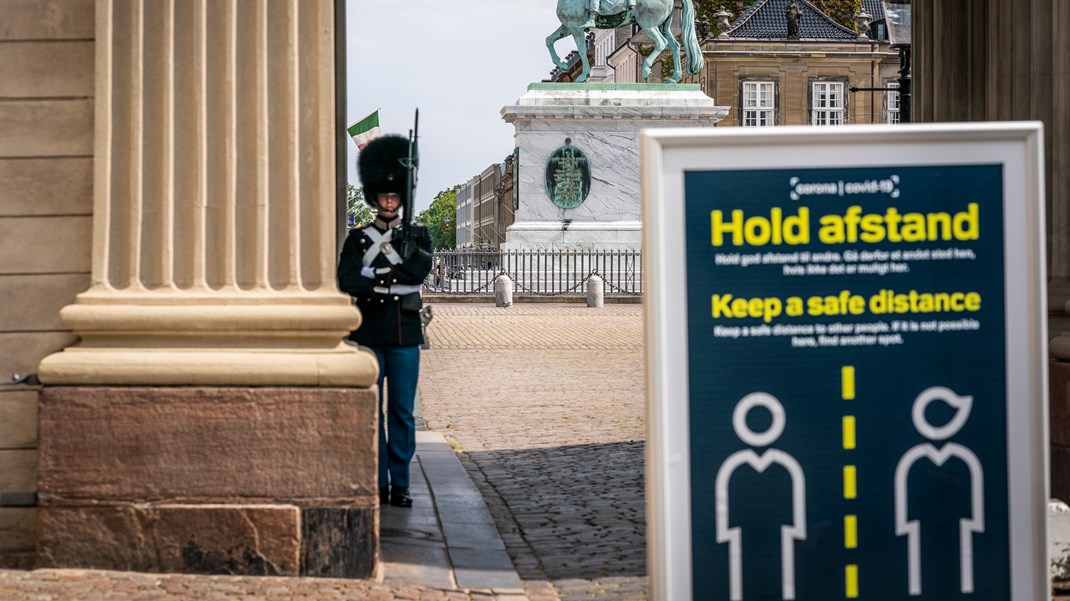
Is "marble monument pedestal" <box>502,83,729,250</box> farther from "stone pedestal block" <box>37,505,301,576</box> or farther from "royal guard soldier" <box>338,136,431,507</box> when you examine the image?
"stone pedestal block" <box>37,505,301,576</box>

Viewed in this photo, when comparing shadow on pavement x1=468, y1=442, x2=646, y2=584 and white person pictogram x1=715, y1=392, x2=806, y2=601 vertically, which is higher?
white person pictogram x1=715, y1=392, x2=806, y2=601

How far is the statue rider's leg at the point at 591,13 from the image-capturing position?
39000 mm

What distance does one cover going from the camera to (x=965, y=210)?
12.2 feet

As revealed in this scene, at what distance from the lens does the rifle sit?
25.7 ft

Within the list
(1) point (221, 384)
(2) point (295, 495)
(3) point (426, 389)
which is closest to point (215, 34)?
(1) point (221, 384)

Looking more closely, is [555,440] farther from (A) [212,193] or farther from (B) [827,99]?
(B) [827,99]

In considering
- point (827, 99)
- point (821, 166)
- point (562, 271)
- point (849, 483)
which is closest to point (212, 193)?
point (821, 166)

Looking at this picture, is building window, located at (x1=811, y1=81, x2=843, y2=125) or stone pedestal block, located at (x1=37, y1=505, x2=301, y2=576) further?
building window, located at (x1=811, y1=81, x2=843, y2=125)

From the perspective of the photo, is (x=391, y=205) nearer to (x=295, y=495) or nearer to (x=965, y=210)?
(x=295, y=495)

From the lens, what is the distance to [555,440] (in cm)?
1196

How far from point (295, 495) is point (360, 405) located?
0.43 metres

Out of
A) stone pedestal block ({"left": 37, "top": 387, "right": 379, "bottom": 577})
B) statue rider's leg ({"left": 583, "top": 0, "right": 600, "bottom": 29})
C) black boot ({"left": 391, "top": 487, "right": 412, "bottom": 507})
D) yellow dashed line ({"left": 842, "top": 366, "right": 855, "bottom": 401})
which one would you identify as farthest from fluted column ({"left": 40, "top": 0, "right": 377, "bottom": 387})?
statue rider's leg ({"left": 583, "top": 0, "right": 600, "bottom": 29})

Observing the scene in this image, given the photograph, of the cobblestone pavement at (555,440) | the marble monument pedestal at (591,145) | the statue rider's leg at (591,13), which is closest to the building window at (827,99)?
the statue rider's leg at (591,13)

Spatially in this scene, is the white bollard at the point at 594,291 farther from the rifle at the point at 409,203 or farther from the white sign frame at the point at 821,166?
the white sign frame at the point at 821,166
